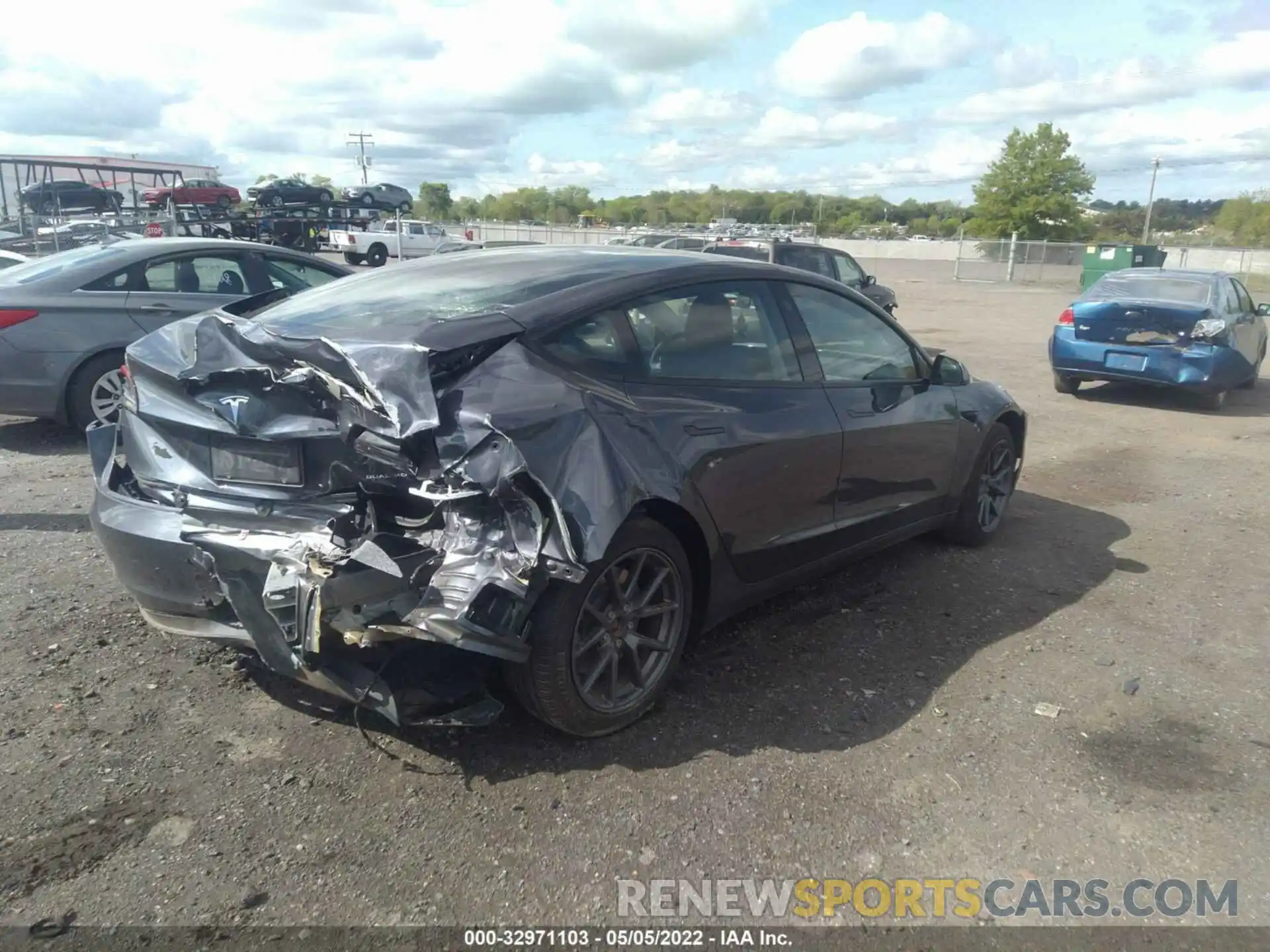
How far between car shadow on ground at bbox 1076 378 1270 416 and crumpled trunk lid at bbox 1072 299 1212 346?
89 cm

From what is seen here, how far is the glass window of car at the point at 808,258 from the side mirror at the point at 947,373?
986cm

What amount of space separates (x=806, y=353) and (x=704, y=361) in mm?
683

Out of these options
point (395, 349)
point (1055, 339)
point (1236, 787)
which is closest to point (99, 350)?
point (395, 349)

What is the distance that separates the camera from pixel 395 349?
3.11m

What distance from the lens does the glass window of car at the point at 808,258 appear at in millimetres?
15141

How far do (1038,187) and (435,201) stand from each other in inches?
2414

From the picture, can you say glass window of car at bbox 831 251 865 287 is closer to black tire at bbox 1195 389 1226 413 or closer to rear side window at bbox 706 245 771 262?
rear side window at bbox 706 245 771 262

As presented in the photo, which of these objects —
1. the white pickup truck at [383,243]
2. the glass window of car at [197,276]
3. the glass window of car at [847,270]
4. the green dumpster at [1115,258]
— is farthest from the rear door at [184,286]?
the green dumpster at [1115,258]

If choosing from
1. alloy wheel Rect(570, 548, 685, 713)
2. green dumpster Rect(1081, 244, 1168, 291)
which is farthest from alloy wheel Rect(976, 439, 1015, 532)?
green dumpster Rect(1081, 244, 1168, 291)

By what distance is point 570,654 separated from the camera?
3223mm

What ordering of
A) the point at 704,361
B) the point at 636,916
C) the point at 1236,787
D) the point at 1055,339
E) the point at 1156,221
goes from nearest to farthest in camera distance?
the point at 636,916 → the point at 1236,787 → the point at 704,361 → the point at 1055,339 → the point at 1156,221

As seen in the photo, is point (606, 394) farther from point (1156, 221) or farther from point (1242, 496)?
point (1156, 221)

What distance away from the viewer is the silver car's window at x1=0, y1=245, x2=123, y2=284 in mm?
7383

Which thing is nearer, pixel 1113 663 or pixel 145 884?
pixel 145 884
